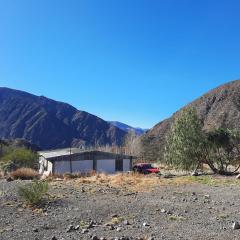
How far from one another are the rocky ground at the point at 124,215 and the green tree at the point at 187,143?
16891 mm

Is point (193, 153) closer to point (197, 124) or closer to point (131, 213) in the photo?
point (197, 124)

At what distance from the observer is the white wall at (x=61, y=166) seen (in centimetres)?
5334

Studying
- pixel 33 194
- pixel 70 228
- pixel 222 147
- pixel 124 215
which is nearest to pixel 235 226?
pixel 124 215

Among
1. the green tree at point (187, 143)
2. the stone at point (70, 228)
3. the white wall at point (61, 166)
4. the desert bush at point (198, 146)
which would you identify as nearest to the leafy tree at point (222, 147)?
the desert bush at point (198, 146)

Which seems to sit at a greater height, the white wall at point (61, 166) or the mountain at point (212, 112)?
the mountain at point (212, 112)

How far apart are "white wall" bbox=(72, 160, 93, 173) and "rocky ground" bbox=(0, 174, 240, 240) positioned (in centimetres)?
3118

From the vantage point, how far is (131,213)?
53.3 feet

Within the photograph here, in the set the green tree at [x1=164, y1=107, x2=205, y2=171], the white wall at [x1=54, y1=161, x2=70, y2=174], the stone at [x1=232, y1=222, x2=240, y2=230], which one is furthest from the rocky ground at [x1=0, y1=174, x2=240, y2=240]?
the white wall at [x1=54, y1=161, x2=70, y2=174]

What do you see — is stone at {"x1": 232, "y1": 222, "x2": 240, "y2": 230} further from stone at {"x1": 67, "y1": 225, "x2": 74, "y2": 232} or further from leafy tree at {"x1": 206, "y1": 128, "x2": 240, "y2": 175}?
leafy tree at {"x1": 206, "y1": 128, "x2": 240, "y2": 175}

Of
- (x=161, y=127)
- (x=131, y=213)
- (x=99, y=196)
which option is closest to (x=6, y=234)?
(x=131, y=213)

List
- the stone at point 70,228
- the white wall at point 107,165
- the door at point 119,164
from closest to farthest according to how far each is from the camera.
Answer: the stone at point 70,228 → the white wall at point 107,165 → the door at point 119,164

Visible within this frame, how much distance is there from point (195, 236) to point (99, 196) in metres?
9.37

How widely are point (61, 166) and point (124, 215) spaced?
3835 centimetres

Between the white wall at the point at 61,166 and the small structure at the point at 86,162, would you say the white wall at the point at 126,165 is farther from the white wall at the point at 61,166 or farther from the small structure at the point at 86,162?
the white wall at the point at 61,166
